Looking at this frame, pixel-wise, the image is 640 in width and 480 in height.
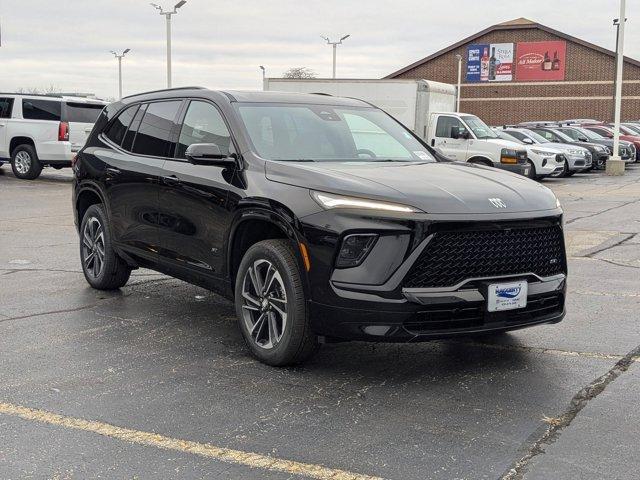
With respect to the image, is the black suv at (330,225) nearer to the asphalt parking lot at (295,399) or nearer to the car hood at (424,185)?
the car hood at (424,185)

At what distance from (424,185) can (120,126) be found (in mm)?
3459

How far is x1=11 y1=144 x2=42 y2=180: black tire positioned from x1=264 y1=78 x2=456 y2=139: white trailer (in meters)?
7.04

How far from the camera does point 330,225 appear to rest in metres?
4.77

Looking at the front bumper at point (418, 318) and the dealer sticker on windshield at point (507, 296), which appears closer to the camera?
the front bumper at point (418, 318)

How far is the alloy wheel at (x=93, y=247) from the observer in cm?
755

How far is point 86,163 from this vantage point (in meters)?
7.72

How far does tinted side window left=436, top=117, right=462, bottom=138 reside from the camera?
22291 mm

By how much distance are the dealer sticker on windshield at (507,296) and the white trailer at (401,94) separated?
1856 centimetres

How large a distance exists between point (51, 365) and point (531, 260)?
299 centimetres

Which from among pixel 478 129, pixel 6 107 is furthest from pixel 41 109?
pixel 478 129

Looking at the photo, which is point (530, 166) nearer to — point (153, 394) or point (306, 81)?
point (306, 81)

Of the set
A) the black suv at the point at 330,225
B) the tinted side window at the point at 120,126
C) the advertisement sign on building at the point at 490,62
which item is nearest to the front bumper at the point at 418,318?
the black suv at the point at 330,225

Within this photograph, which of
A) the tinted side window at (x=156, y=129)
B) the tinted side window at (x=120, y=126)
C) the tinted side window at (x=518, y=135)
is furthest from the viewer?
the tinted side window at (x=518, y=135)

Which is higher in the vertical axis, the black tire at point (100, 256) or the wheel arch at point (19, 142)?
the wheel arch at point (19, 142)
